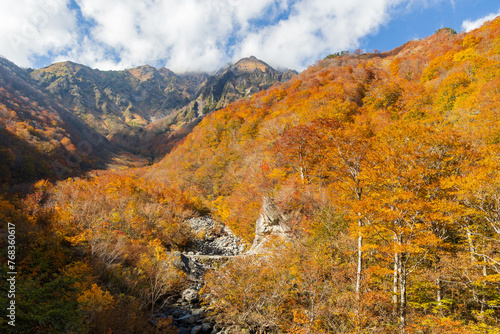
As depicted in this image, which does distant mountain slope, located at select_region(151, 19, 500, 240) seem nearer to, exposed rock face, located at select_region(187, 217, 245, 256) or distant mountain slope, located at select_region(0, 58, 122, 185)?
exposed rock face, located at select_region(187, 217, 245, 256)

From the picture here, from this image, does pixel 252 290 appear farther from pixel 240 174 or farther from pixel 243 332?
pixel 240 174

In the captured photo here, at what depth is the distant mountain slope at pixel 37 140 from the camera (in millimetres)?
37206

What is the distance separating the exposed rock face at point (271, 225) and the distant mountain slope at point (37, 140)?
43203 millimetres

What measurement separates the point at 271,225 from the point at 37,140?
63.4m

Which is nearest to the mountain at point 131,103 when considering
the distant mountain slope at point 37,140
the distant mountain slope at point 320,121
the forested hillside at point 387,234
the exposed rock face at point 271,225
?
the distant mountain slope at point 37,140

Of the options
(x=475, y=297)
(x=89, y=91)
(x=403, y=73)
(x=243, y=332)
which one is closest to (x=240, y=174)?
(x=243, y=332)

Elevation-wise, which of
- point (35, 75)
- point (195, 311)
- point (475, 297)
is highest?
point (35, 75)

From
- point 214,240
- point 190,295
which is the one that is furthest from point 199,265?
point 214,240

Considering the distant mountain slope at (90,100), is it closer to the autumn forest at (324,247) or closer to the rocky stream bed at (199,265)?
the rocky stream bed at (199,265)

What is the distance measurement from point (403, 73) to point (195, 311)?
175 ft

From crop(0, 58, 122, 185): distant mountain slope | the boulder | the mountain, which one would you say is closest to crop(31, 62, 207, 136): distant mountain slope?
the mountain

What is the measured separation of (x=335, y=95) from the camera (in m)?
34.8

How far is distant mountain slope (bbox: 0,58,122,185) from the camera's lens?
37.2 meters

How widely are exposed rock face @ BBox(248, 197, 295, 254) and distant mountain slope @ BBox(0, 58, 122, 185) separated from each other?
43203 millimetres
